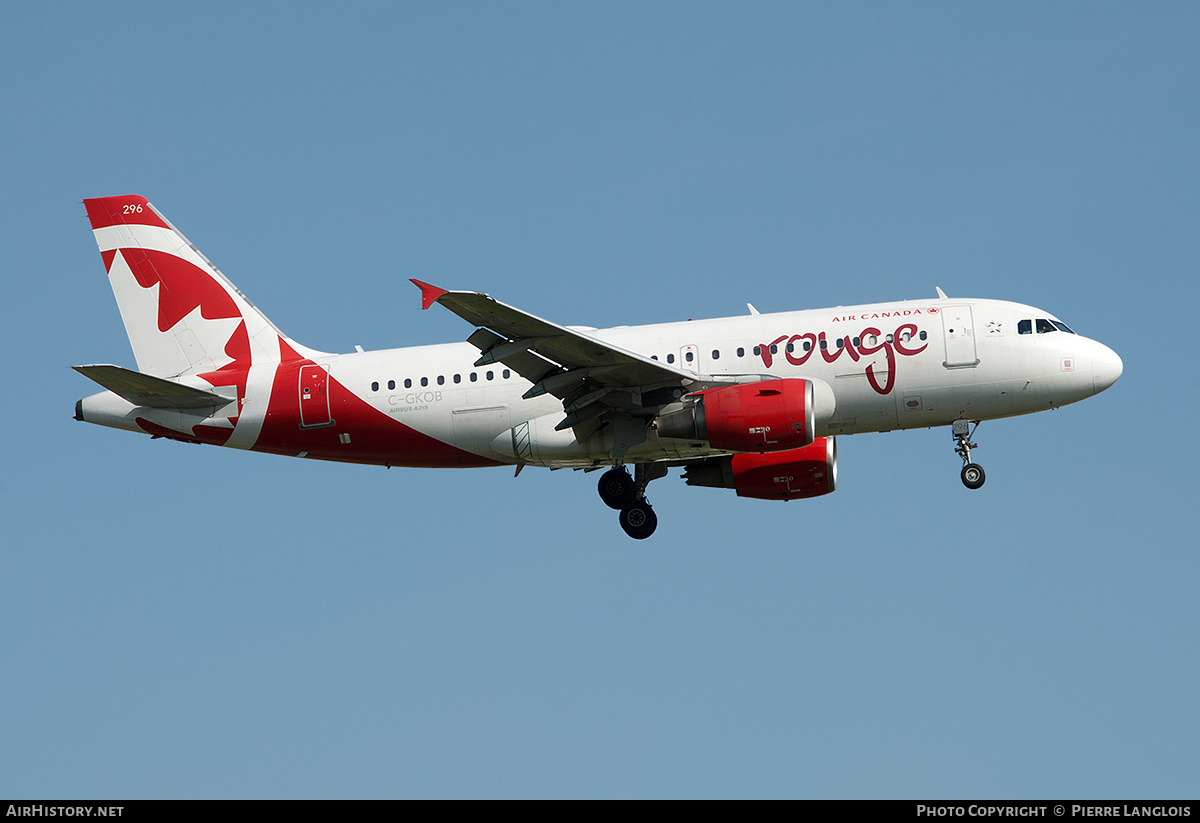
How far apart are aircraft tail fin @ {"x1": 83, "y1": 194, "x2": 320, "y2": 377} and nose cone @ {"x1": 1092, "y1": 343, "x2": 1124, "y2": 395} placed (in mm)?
20632

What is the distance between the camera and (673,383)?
3269 cm

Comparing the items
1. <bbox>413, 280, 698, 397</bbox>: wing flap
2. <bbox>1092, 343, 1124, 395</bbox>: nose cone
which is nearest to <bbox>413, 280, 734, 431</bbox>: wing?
<bbox>413, 280, 698, 397</bbox>: wing flap

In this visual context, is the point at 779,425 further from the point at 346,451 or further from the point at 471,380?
the point at 346,451

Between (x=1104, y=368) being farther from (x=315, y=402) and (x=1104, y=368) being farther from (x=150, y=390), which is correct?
(x=150, y=390)

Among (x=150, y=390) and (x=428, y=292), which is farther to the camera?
(x=150, y=390)

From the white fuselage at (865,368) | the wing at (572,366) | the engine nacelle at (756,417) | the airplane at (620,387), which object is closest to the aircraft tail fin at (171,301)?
the airplane at (620,387)

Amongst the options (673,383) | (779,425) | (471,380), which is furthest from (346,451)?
(779,425)

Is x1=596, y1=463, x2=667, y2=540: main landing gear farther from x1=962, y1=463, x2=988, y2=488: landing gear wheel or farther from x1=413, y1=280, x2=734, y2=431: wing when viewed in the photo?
x1=962, y1=463, x2=988, y2=488: landing gear wheel

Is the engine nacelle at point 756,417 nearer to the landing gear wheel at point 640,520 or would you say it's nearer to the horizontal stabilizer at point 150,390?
A: the landing gear wheel at point 640,520

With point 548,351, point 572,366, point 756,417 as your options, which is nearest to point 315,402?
point 548,351

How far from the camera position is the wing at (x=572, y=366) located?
2975 centimetres

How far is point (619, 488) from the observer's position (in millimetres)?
35844

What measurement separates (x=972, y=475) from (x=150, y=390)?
69.8 feet

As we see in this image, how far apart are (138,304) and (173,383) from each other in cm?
454
